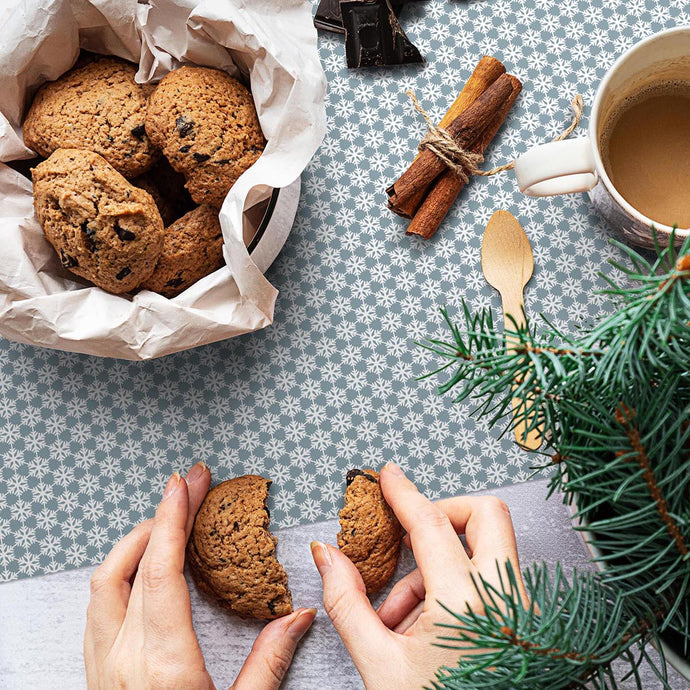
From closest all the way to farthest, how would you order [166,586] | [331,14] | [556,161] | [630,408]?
[630,408] < [556,161] < [166,586] < [331,14]

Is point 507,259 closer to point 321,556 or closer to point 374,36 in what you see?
point 374,36

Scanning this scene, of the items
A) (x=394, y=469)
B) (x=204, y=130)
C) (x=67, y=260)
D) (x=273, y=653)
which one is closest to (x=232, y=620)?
(x=273, y=653)

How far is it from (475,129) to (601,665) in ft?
2.28

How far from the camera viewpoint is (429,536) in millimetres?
887

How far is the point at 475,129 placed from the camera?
3.27 ft

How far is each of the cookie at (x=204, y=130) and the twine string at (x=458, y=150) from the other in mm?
245

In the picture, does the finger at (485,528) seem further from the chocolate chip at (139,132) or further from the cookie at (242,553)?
Answer: the chocolate chip at (139,132)

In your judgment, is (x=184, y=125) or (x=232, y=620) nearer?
(x=184, y=125)

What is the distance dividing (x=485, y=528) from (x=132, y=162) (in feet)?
2.06

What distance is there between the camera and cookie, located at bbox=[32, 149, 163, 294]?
2.79 ft

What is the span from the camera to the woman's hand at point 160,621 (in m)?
0.92

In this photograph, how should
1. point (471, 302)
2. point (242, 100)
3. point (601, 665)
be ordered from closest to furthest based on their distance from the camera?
point (601, 665) → point (242, 100) → point (471, 302)

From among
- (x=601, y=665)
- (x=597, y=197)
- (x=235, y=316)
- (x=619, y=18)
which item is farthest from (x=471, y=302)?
(x=601, y=665)

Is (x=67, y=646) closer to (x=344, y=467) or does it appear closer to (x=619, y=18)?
(x=344, y=467)
